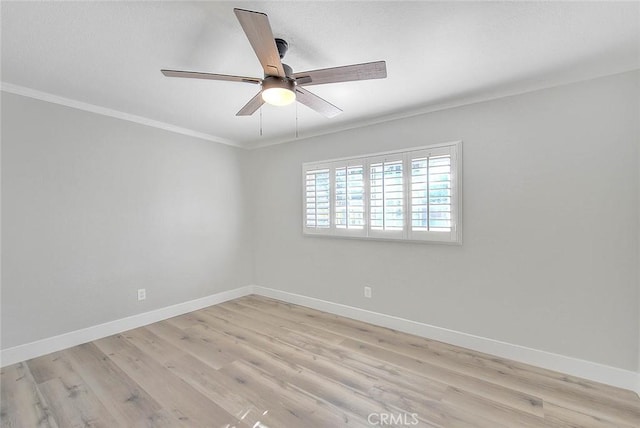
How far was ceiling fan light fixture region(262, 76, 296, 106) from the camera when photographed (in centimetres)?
166

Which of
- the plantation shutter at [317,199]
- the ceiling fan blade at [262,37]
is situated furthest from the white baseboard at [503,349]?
the ceiling fan blade at [262,37]

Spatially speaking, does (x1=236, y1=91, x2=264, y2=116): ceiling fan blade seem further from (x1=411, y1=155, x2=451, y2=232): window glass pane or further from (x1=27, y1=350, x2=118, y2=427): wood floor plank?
(x1=27, y1=350, x2=118, y2=427): wood floor plank

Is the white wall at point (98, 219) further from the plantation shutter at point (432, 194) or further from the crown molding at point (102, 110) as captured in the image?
the plantation shutter at point (432, 194)

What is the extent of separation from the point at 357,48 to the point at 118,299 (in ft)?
11.2

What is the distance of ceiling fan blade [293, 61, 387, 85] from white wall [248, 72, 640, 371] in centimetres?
153

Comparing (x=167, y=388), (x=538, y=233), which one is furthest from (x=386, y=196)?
(x=167, y=388)

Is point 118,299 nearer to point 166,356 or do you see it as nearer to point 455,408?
point 166,356

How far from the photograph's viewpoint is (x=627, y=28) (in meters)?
1.64

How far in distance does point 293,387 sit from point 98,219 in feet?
8.58

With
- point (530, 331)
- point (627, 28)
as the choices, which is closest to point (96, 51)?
point (627, 28)

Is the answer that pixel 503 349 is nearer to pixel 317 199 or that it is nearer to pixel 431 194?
pixel 431 194

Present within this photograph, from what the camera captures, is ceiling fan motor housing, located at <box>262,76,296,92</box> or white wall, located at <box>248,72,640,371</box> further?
white wall, located at <box>248,72,640,371</box>

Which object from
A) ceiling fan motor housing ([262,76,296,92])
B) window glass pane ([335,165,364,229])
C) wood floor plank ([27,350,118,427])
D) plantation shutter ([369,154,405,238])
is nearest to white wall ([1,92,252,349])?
wood floor plank ([27,350,118,427])

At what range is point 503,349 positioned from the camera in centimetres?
249
